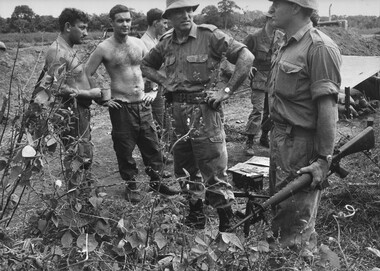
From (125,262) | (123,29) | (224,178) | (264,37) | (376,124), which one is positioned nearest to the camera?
(125,262)

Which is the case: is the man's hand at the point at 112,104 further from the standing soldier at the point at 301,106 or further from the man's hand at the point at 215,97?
the standing soldier at the point at 301,106

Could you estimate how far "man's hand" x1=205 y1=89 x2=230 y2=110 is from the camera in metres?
4.00

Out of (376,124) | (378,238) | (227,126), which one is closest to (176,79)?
(378,238)

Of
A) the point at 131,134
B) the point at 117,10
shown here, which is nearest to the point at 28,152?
the point at 131,134

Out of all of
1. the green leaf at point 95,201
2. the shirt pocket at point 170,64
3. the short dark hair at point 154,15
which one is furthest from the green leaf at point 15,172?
the short dark hair at point 154,15

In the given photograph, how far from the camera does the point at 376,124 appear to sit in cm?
775

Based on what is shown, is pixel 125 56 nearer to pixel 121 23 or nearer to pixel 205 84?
pixel 121 23

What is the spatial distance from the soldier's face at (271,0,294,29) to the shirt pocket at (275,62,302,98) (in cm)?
26

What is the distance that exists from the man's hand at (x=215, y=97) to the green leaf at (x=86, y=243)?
1.99 meters

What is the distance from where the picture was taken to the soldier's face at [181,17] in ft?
13.5

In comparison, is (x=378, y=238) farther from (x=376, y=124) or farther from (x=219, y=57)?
(x=376, y=124)

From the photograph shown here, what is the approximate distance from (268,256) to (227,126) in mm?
5853

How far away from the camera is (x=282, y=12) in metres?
3.10

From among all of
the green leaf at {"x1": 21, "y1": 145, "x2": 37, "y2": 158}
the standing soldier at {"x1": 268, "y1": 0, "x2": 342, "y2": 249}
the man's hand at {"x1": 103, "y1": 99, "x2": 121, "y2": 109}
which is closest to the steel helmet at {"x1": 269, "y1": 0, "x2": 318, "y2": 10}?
the standing soldier at {"x1": 268, "y1": 0, "x2": 342, "y2": 249}
